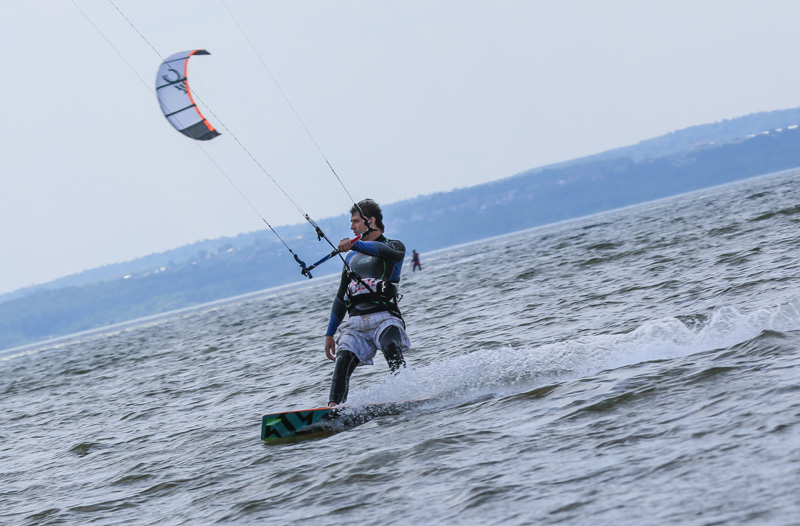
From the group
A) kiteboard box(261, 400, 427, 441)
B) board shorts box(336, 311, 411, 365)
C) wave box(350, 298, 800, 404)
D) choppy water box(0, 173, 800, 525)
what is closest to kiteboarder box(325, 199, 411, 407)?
board shorts box(336, 311, 411, 365)

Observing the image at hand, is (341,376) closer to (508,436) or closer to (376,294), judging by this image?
(376,294)

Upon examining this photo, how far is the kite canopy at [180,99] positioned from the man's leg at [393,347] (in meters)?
5.36

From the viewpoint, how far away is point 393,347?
8.01 metres

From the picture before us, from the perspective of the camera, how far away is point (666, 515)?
13.1 feet

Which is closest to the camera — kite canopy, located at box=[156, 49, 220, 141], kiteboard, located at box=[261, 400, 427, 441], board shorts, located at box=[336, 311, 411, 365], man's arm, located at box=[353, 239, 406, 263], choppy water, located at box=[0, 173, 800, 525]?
choppy water, located at box=[0, 173, 800, 525]

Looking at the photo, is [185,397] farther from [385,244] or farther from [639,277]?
[639,277]

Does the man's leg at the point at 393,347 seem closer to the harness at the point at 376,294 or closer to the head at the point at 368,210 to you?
the harness at the point at 376,294

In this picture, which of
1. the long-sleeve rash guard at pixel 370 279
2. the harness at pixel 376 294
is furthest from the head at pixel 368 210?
the harness at pixel 376 294

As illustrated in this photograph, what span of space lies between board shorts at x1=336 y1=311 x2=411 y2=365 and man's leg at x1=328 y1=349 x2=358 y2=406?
0.23 ft

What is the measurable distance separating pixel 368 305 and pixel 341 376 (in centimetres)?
74


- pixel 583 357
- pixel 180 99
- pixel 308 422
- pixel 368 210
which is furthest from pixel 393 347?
pixel 180 99

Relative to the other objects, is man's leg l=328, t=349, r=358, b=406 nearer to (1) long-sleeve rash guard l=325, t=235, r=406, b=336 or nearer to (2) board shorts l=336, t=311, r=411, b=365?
(2) board shorts l=336, t=311, r=411, b=365

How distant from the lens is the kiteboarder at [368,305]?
26.4 ft

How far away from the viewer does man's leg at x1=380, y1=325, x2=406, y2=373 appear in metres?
8.01
